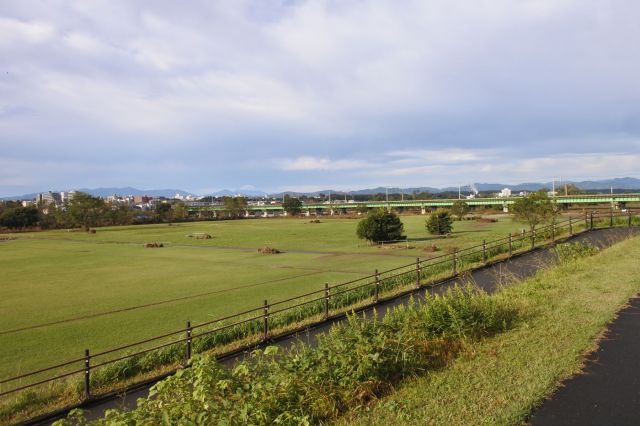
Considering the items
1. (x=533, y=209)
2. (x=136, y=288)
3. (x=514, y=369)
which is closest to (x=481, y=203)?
(x=533, y=209)

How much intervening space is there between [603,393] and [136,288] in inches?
832

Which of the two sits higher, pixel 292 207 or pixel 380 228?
pixel 292 207

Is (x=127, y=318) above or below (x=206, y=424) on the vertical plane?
below

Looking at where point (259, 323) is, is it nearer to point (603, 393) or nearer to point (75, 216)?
point (603, 393)

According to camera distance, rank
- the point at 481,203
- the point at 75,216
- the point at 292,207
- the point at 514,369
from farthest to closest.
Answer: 1. the point at 292,207
2. the point at 481,203
3. the point at 75,216
4. the point at 514,369

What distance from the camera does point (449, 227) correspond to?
151 ft

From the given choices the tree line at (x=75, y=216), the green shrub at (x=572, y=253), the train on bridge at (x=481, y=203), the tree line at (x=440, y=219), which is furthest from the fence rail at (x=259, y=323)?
the tree line at (x=75, y=216)

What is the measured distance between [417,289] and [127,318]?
11143 mm

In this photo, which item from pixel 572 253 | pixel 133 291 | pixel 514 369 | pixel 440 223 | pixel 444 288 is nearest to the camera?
pixel 514 369

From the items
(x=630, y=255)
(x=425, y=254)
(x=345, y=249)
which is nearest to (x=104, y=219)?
(x=345, y=249)

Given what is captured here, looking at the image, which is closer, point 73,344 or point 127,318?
point 73,344

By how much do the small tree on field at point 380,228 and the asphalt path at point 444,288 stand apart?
15.0 meters

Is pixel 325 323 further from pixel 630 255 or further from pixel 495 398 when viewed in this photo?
pixel 630 255

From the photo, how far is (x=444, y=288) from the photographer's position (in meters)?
17.3
